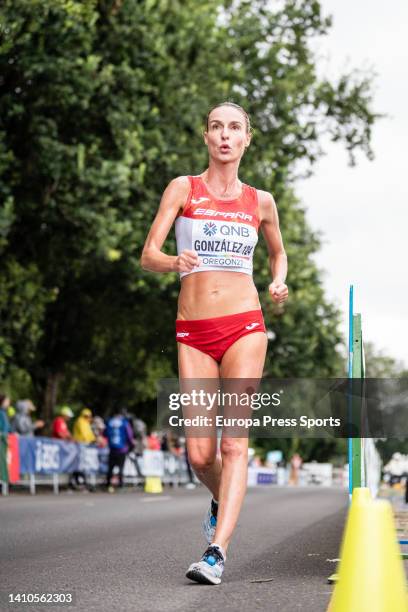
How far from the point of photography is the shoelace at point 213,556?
592 cm

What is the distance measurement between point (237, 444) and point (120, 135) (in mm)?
17628

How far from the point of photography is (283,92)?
91.7 ft

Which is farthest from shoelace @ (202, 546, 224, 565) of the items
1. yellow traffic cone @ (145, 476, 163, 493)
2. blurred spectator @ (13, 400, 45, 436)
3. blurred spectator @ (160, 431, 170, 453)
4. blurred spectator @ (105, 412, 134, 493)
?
blurred spectator @ (160, 431, 170, 453)

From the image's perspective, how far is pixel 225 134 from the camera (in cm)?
638

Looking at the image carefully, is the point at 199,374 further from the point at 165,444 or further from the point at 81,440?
the point at 165,444

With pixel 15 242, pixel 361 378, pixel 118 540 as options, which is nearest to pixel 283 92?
pixel 15 242

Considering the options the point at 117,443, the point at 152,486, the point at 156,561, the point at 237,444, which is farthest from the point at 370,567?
the point at 152,486

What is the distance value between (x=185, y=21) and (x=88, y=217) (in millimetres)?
5362

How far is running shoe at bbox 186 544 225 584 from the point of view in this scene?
19.4ft

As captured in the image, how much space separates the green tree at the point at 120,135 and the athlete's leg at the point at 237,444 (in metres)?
15.0

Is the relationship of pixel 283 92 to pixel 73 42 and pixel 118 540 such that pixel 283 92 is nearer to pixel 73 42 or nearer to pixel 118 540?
pixel 73 42

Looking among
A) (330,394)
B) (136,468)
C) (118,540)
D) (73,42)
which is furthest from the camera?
(136,468)

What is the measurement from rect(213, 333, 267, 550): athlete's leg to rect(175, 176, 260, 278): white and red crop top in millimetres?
402

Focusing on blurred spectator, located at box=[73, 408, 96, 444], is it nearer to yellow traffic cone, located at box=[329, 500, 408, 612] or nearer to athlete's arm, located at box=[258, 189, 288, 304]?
athlete's arm, located at box=[258, 189, 288, 304]
